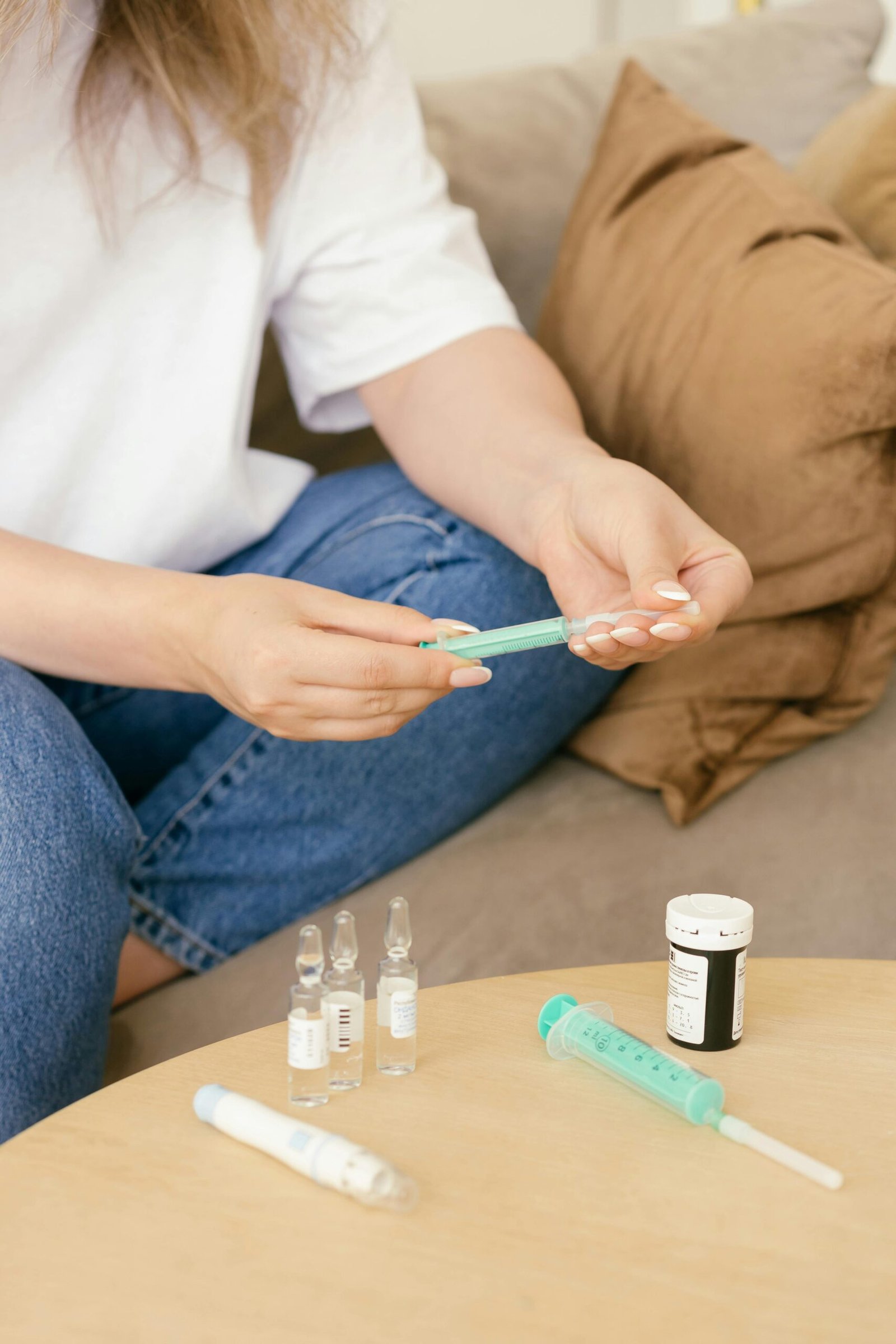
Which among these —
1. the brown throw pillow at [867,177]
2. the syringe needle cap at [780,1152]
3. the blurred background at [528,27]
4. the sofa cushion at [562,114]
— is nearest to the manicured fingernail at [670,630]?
the syringe needle cap at [780,1152]

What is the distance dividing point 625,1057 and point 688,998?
0.05 meters

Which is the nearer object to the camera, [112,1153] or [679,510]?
[112,1153]

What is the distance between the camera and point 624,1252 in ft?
1.35

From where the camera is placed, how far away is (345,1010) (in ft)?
1.73

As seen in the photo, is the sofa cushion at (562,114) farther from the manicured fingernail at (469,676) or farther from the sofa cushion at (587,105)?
the manicured fingernail at (469,676)

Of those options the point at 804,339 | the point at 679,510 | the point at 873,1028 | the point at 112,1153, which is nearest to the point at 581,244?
the point at 804,339

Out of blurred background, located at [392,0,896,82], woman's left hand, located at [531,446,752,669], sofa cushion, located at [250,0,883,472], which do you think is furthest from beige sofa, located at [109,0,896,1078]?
blurred background, located at [392,0,896,82]

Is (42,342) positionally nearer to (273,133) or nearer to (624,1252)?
(273,133)

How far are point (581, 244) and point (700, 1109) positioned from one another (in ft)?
2.64

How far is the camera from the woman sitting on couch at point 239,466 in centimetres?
75

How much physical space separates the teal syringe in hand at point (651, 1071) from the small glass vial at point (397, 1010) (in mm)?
61

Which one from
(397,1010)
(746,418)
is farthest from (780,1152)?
(746,418)

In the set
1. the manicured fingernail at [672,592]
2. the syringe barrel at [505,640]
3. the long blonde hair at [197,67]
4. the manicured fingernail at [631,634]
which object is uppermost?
the long blonde hair at [197,67]

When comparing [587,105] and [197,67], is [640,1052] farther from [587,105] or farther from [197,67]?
[587,105]
